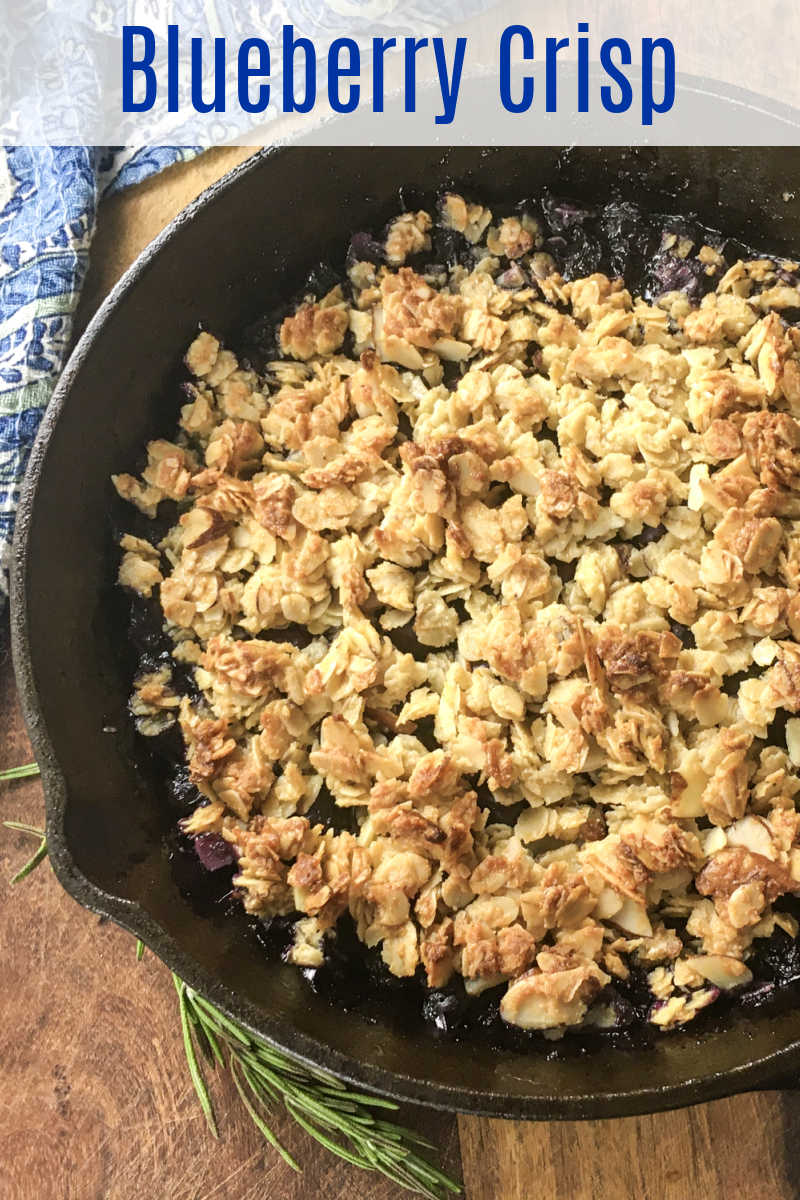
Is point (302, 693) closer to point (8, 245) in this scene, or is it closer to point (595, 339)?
point (595, 339)

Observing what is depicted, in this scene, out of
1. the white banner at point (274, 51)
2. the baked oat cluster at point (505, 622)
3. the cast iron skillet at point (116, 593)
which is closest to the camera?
the cast iron skillet at point (116, 593)

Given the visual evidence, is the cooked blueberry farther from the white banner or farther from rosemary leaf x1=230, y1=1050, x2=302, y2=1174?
rosemary leaf x1=230, y1=1050, x2=302, y2=1174

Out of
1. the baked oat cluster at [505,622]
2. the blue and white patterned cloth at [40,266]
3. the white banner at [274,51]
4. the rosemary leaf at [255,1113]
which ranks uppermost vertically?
the white banner at [274,51]

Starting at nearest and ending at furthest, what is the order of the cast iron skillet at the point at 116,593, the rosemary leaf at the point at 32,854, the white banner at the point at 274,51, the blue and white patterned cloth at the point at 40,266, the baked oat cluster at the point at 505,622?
the cast iron skillet at the point at 116,593
the baked oat cluster at the point at 505,622
the rosemary leaf at the point at 32,854
the blue and white patterned cloth at the point at 40,266
the white banner at the point at 274,51

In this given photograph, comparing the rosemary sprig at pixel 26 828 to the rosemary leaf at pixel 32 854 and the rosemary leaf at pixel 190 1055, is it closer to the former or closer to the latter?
the rosemary leaf at pixel 32 854

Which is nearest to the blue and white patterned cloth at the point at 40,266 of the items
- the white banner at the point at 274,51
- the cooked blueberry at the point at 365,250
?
the white banner at the point at 274,51
